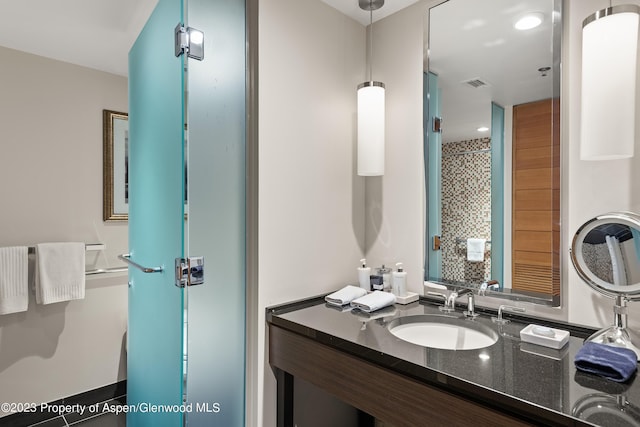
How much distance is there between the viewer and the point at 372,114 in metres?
1.60

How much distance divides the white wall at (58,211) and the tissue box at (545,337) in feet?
7.99

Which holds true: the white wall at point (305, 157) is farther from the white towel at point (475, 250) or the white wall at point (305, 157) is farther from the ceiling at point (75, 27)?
the ceiling at point (75, 27)

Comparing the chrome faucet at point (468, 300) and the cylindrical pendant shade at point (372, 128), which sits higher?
the cylindrical pendant shade at point (372, 128)

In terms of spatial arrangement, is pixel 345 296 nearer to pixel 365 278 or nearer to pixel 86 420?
pixel 365 278

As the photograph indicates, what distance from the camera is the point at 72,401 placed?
222cm

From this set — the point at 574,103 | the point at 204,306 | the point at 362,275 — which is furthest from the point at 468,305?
the point at 204,306

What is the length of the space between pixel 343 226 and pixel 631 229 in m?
1.06

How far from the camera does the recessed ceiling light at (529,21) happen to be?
1.27 m

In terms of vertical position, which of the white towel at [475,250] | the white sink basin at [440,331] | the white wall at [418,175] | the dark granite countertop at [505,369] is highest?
the white wall at [418,175]

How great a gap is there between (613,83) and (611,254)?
19.5 inches

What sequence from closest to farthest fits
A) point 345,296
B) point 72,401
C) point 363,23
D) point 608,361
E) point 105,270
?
point 608,361
point 345,296
point 363,23
point 72,401
point 105,270

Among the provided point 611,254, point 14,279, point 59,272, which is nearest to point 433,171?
point 611,254

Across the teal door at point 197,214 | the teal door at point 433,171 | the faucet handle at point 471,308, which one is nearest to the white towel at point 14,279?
the teal door at point 197,214

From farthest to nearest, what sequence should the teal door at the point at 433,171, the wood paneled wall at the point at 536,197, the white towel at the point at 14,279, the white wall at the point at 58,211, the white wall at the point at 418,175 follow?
the white wall at the point at 58,211 → the white towel at the point at 14,279 → the teal door at the point at 433,171 → the wood paneled wall at the point at 536,197 → the white wall at the point at 418,175
